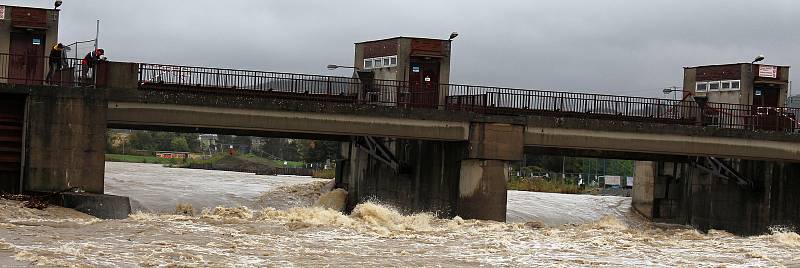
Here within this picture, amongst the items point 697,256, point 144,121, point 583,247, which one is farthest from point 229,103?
point 697,256

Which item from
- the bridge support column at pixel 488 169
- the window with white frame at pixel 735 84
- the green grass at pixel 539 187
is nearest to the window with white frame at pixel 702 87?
the window with white frame at pixel 735 84

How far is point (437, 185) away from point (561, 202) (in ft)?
77.4

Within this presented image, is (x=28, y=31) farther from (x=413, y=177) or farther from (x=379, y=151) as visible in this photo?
(x=413, y=177)

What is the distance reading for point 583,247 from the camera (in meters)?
28.8

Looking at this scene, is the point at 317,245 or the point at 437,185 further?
the point at 437,185

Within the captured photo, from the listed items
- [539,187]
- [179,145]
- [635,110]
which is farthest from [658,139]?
[179,145]

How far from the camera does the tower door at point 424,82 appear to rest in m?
41.9

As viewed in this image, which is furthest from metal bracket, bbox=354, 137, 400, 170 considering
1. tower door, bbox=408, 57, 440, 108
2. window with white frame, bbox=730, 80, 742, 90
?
window with white frame, bbox=730, 80, 742, 90

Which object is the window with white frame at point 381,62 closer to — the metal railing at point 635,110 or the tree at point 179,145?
the metal railing at point 635,110

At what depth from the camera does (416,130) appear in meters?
39.1

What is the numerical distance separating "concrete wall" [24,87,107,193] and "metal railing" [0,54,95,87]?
1.22 meters

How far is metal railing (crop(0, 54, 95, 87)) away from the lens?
35.5 metres

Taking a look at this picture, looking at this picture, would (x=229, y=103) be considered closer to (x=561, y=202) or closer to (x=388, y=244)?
(x=388, y=244)

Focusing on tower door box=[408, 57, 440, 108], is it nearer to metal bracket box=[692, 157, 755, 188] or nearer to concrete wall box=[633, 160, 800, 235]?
metal bracket box=[692, 157, 755, 188]
